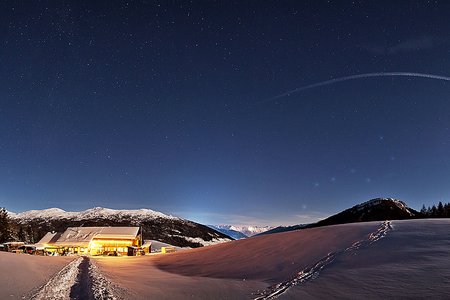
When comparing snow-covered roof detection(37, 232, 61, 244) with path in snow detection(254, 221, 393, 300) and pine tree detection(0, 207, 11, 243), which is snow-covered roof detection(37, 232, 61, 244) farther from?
path in snow detection(254, 221, 393, 300)

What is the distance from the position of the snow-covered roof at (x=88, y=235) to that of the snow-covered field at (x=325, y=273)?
70588mm

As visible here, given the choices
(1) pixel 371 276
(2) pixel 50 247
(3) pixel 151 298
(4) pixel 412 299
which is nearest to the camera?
(4) pixel 412 299

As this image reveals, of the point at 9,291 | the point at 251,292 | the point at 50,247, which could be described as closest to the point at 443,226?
the point at 251,292

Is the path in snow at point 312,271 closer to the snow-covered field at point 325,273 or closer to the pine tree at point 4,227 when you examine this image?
the snow-covered field at point 325,273

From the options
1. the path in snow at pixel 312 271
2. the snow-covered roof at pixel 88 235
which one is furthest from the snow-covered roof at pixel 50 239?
the path in snow at pixel 312 271

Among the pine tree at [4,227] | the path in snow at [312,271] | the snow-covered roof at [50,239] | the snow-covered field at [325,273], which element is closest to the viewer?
the snow-covered field at [325,273]

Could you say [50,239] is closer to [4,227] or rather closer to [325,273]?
[4,227]

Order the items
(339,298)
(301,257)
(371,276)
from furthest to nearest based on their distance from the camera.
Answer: (301,257) → (371,276) → (339,298)

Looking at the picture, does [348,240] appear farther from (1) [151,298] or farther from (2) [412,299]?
(1) [151,298]

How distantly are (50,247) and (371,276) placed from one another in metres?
86.4

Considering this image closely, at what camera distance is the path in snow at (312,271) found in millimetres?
12190

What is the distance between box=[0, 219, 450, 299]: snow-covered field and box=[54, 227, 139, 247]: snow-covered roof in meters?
70.6

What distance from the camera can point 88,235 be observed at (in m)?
88.7

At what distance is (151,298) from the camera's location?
12141 millimetres
